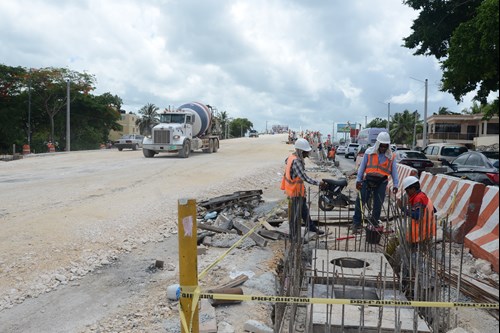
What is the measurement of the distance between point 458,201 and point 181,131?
18.9 meters

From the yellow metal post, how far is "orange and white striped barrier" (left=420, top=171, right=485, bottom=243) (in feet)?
14.2

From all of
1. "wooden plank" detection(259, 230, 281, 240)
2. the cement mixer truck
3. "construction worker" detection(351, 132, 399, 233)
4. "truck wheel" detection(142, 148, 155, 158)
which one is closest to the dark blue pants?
"construction worker" detection(351, 132, 399, 233)

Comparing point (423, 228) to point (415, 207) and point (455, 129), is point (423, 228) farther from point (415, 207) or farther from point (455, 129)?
point (455, 129)

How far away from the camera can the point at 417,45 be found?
20969 millimetres

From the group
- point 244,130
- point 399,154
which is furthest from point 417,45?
point 244,130

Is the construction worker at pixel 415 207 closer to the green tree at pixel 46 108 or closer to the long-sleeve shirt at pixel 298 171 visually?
the long-sleeve shirt at pixel 298 171

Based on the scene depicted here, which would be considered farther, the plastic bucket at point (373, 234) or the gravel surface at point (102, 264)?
the plastic bucket at point (373, 234)

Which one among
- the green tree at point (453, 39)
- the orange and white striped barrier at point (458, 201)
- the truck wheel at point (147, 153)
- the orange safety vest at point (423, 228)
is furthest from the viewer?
the truck wheel at point (147, 153)

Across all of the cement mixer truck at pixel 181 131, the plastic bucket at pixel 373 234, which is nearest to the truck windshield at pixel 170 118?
the cement mixer truck at pixel 181 131

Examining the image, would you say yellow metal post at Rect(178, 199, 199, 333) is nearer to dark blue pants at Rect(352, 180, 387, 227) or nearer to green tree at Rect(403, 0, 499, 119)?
dark blue pants at Rect(352, 180, 387, 227)

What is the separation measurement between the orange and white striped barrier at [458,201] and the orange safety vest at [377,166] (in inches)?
43.2

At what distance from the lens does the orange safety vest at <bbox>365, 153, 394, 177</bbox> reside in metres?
6.93

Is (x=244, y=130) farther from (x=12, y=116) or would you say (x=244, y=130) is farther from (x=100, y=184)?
(x=100, y=184)

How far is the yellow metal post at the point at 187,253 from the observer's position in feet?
8.57
